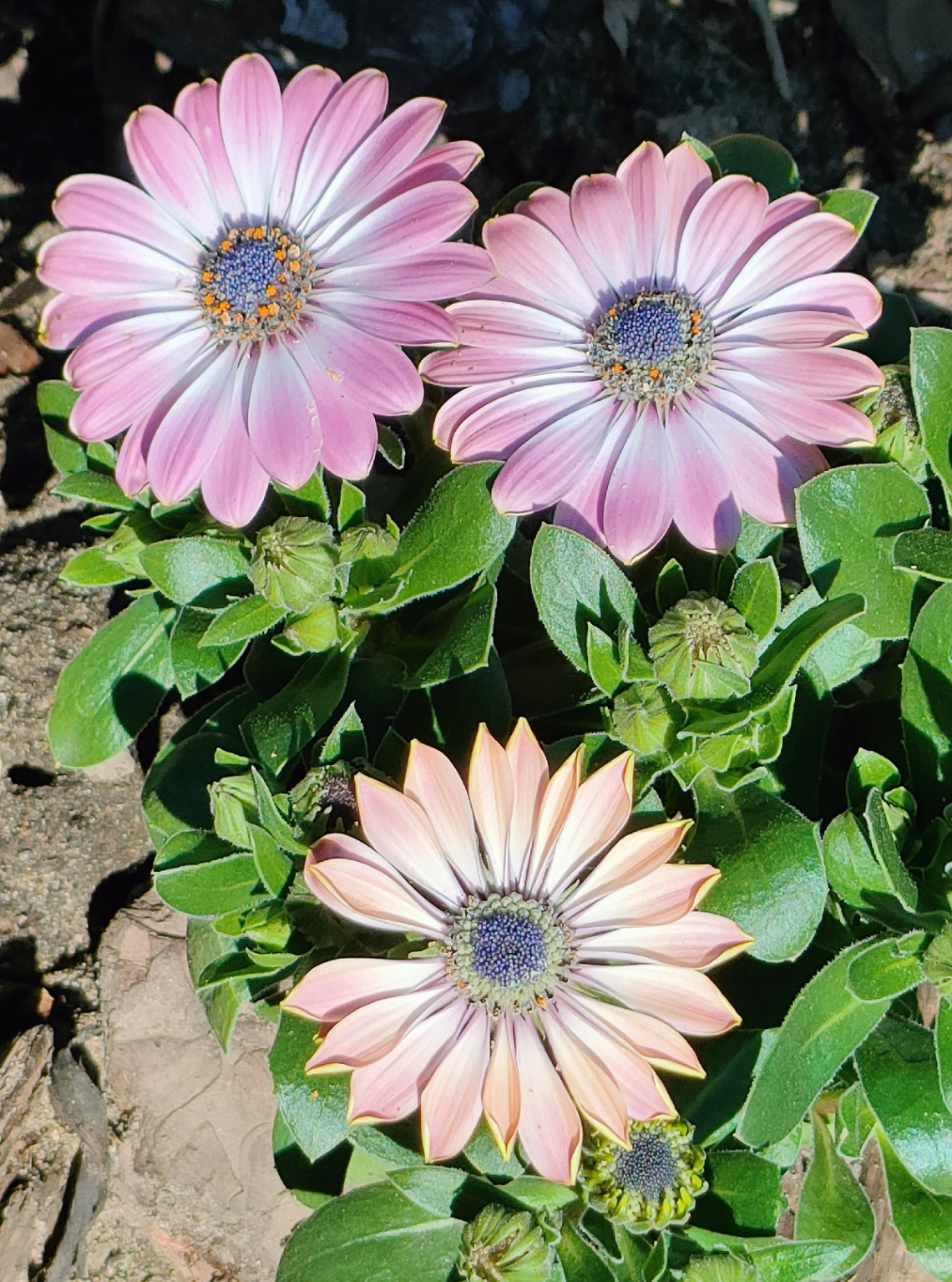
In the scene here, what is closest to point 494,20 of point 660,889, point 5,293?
point 5,293

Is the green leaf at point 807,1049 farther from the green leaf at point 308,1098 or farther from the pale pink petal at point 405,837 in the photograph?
the green leaf at point 308,1098

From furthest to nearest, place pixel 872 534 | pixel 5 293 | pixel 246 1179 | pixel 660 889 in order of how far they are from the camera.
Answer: pixel 5 293, pixel 246 1179, pixel 872 534, pixel 660 889

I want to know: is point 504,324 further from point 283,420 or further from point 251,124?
point 251,124

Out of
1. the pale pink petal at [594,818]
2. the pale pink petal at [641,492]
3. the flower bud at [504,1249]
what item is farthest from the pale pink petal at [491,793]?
the flower bud at [504,1249]

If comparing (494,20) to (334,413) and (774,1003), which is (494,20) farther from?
(774,1003)

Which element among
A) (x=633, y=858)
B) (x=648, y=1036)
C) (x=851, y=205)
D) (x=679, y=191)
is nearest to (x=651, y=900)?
(x=633, y=858)
